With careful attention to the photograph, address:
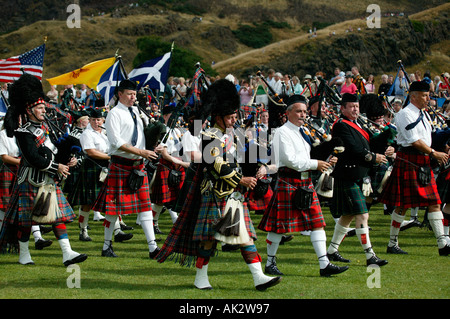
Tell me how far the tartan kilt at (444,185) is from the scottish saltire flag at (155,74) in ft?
13.9

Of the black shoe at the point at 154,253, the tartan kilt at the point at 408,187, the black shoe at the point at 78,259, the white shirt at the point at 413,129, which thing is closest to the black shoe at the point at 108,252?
the black shoe at the point at 154,253

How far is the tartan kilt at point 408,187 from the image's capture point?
695cm

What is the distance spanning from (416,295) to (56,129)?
15.5 ft

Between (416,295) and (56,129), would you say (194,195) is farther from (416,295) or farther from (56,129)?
(56,129)

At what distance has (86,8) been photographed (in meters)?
84.9

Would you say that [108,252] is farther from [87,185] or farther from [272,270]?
[272,270]

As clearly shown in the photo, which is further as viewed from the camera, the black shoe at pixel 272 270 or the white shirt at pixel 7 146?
the white shirt at pixel 7 146

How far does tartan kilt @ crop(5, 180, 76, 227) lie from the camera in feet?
20.6

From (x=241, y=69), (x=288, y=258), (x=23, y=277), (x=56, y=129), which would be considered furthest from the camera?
(x=241, y=69)

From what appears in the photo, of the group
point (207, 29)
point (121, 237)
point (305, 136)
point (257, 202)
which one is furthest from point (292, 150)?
point (207, 29)

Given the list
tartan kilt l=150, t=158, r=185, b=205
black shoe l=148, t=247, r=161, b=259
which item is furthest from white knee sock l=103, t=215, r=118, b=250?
tartan kilt l=150, t=158, r=185, b=205

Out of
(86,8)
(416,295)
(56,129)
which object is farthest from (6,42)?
(416,295)

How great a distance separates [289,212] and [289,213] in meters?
0.01

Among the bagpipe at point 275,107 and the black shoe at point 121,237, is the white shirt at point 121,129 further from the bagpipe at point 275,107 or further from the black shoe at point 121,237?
the black shoe at point 121,237
